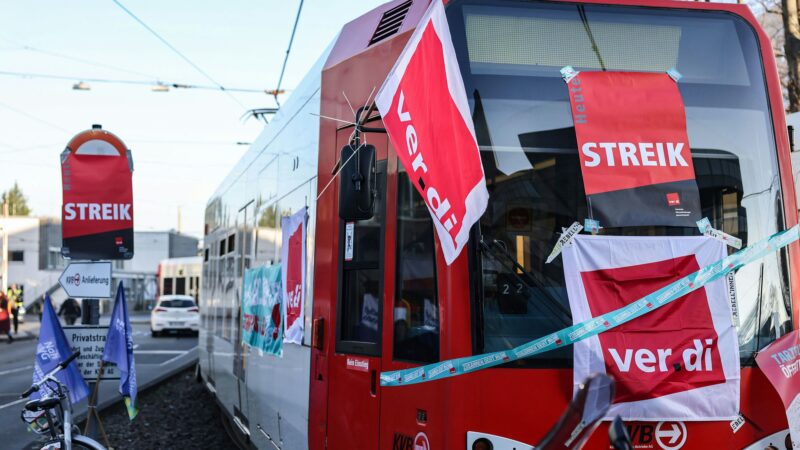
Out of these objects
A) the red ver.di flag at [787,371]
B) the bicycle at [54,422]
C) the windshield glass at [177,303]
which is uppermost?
the windshield glass at [177,303]

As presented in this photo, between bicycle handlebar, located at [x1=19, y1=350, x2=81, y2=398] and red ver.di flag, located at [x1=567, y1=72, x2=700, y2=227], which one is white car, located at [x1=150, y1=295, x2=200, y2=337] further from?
red ver.di flag, located at [x1=567, y1=72, x2=700, y2=227]

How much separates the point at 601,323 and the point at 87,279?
5.91 metres

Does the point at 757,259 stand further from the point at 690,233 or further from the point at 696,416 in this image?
the point at 696,416

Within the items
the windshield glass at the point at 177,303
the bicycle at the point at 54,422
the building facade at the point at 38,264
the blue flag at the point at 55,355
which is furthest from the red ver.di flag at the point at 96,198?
the building facade at the point at 38,264

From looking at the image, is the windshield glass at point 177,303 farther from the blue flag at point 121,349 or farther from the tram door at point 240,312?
the blue flag at point 121,349

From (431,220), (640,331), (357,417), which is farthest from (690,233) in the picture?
(357,417)

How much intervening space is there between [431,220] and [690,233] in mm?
1240

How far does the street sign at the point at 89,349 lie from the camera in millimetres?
8438

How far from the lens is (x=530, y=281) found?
14.1 feet

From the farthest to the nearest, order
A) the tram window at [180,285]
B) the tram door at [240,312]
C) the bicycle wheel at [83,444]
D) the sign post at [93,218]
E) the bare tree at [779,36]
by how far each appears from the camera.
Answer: the tram window at [180,285]
the bare tree at [779,36]
the tram door at [240,312]
the sign post at [93,218]
the bicycle wheel at [83,444]

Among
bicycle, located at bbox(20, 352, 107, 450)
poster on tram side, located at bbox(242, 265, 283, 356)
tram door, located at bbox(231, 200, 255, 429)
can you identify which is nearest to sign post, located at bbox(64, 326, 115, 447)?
bicycle, located at bbox(20, 352, 107, 450)

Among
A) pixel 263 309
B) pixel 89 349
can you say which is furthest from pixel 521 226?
pixel 89 349

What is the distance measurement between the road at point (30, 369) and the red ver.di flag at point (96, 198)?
7.30 feet

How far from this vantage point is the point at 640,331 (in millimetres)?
4277
